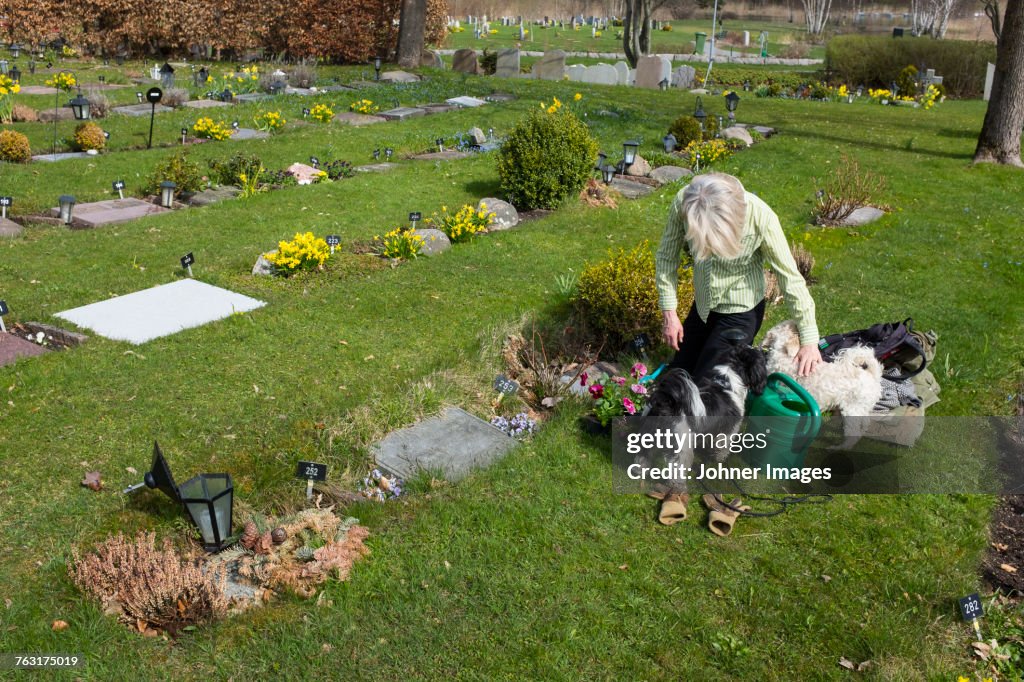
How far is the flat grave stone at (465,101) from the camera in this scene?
16.8 meters

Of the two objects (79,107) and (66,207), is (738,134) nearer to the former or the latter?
(79,107)

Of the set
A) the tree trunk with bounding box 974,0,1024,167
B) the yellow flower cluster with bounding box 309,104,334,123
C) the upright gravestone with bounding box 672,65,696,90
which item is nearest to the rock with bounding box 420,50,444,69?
the upright gravestone with bounding box 672,65,696,90

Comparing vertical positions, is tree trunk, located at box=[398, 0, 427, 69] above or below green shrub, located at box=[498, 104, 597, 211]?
above

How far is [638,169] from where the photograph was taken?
40.0 feet

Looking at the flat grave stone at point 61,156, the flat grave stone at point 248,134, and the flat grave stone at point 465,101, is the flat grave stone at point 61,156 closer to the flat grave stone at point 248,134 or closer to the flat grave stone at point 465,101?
the flat grave stone at point 248,134

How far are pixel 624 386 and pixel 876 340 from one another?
1.64 m

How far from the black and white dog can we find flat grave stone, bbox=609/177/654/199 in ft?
22.9

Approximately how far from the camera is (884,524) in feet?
14.4

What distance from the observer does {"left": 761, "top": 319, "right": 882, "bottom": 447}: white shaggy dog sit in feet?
14.7

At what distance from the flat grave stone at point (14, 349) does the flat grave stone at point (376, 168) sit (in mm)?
6267

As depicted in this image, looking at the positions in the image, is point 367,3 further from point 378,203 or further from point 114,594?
point 114,594

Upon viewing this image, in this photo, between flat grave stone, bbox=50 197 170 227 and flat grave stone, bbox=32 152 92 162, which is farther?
flat grave stone, bbox=32 152 92 162

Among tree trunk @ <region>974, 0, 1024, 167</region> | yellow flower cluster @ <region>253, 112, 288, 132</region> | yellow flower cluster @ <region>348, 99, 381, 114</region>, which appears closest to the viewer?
tree trunk @ <region>974, 0, 1024, 167</region>

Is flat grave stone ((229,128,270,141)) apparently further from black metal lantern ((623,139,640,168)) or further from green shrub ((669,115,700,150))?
green shrub ((669,115,700,150))
